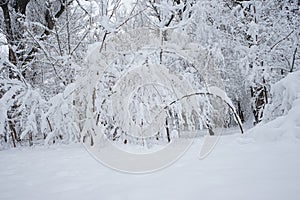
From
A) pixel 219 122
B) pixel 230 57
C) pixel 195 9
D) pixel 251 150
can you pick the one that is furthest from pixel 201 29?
pixel 251 150

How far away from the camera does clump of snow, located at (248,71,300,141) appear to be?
237 cm

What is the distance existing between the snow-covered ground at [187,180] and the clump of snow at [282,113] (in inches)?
9.5

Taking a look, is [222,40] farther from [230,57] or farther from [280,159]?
[280,159]

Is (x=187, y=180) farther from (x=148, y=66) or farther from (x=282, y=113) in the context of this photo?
(x=148, y=66)

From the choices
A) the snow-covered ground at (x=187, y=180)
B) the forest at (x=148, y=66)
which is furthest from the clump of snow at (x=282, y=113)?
the snow-covered ground at (x=187, y=180)

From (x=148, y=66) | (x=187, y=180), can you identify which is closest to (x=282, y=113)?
(x=148, y=66)

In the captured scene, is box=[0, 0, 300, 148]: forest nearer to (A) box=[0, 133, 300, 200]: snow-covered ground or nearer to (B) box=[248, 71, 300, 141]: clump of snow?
(B) box=[248, 71, 300, 141]: clump of snow

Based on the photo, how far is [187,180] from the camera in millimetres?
1406

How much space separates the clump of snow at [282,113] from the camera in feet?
7.76

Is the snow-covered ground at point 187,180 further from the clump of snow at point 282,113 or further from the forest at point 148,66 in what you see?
the forest at point 148,66

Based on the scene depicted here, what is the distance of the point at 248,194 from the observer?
42.9 inches

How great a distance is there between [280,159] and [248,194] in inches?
28.2

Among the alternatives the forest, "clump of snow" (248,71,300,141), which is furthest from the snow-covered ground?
the forest

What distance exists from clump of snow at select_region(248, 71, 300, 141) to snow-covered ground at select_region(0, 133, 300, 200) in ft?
0.79
